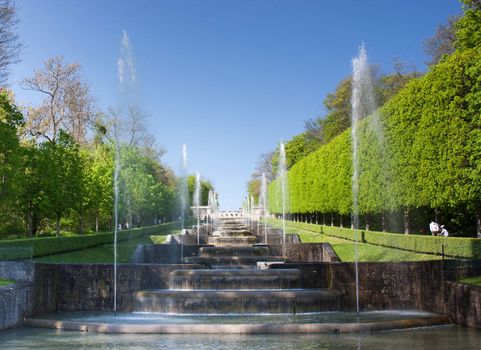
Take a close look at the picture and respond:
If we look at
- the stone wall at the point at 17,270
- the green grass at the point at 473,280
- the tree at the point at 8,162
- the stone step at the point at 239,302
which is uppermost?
the tree at the point at 8,162

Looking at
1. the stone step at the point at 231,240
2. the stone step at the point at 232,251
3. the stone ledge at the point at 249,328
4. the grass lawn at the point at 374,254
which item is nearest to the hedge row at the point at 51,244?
the stone step at the point at 231,240

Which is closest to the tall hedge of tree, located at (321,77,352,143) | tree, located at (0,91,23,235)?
tree, located at (0,91,23,235)

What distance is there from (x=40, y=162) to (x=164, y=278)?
60.3 feet

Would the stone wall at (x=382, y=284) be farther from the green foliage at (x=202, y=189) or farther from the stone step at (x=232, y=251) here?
the green foliage at (x=202, y=189)

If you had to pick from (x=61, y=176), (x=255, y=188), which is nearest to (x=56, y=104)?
(x=61, y=176)

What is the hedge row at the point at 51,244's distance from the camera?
21594 mm

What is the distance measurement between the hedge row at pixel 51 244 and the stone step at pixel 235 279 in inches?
223

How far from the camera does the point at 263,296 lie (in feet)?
62.0

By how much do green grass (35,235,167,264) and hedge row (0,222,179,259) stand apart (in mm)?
324

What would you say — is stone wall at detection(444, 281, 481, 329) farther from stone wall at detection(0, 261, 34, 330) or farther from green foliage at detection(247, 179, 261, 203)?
green foliage at detection(247, 179, 261, 203)

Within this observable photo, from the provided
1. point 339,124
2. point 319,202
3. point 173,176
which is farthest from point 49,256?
point 173,176

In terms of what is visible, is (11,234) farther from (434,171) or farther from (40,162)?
(434,171)

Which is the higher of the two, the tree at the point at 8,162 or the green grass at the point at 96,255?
the tree at the point at 8,162

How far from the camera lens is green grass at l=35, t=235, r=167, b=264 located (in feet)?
93.9
